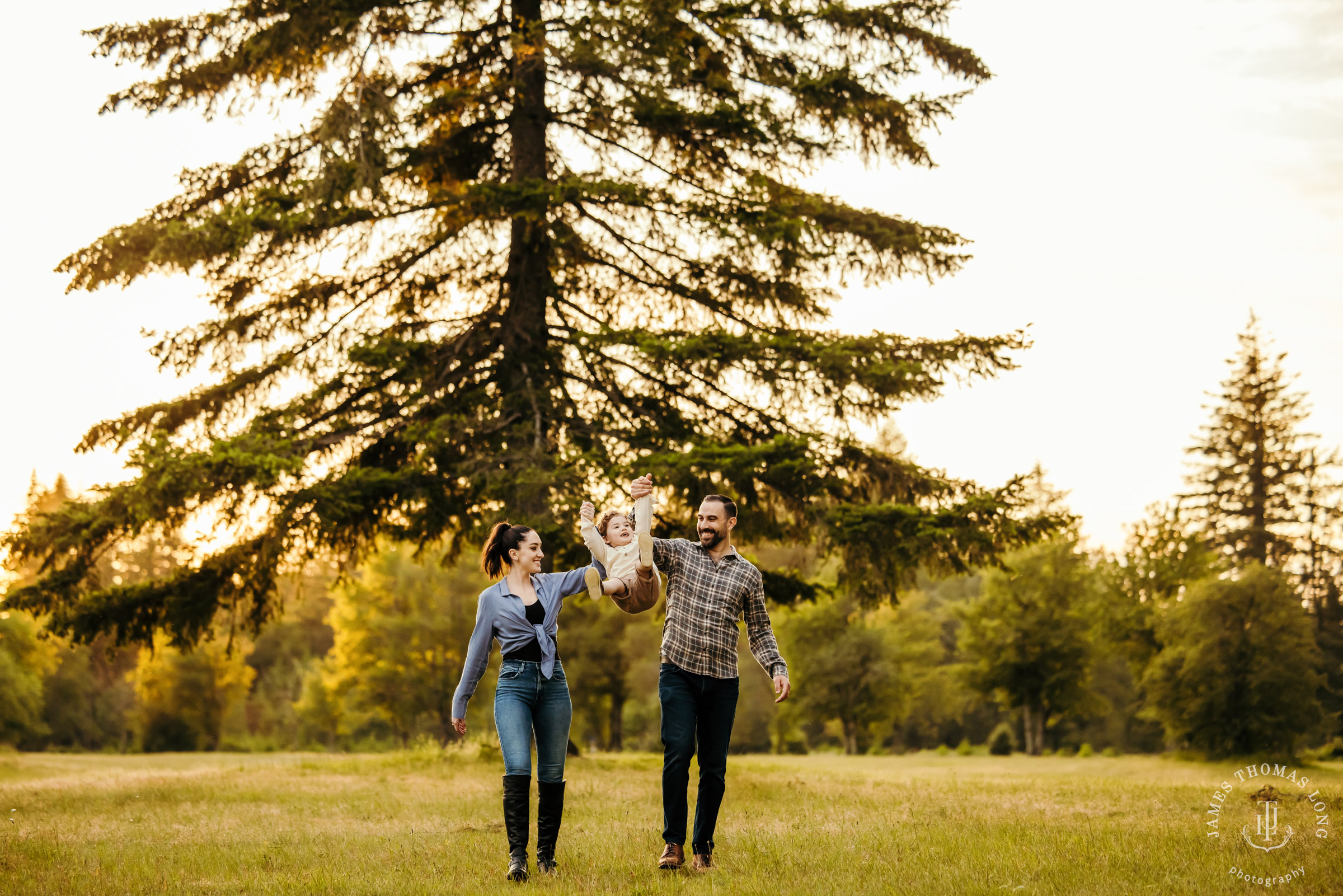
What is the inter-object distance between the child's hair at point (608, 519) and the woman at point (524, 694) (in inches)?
11.3

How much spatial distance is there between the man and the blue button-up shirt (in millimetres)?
674

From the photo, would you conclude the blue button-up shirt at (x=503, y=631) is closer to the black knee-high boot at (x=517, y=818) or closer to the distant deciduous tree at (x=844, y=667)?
the black knee-high boot at (x=517, y=818)

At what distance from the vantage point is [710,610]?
20.9 feet

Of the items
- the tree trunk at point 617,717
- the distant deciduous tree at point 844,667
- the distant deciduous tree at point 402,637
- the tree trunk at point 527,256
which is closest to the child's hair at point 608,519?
the tree trunk at point 527,256

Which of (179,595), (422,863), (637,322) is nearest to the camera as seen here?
(422,863)

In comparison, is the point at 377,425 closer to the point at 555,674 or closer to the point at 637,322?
the point at 637,322

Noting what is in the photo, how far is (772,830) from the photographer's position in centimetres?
813

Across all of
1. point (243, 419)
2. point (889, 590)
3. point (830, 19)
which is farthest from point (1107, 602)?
point (243, 419)

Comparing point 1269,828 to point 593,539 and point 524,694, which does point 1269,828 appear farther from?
point 524,694

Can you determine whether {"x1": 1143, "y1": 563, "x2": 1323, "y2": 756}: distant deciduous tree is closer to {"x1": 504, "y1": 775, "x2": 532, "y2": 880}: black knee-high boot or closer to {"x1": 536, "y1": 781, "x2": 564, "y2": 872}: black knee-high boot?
{"x1": 536, "y1": 781, "x2": 564, "y2": 872}: black knee-high boot

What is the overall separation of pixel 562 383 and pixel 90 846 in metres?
9.14

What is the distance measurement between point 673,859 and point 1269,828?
4.29 meters

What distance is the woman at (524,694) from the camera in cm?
616

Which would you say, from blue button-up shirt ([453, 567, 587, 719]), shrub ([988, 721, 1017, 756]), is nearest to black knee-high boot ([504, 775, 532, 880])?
blue button-up shirt ([453, 567, 587, 719])
